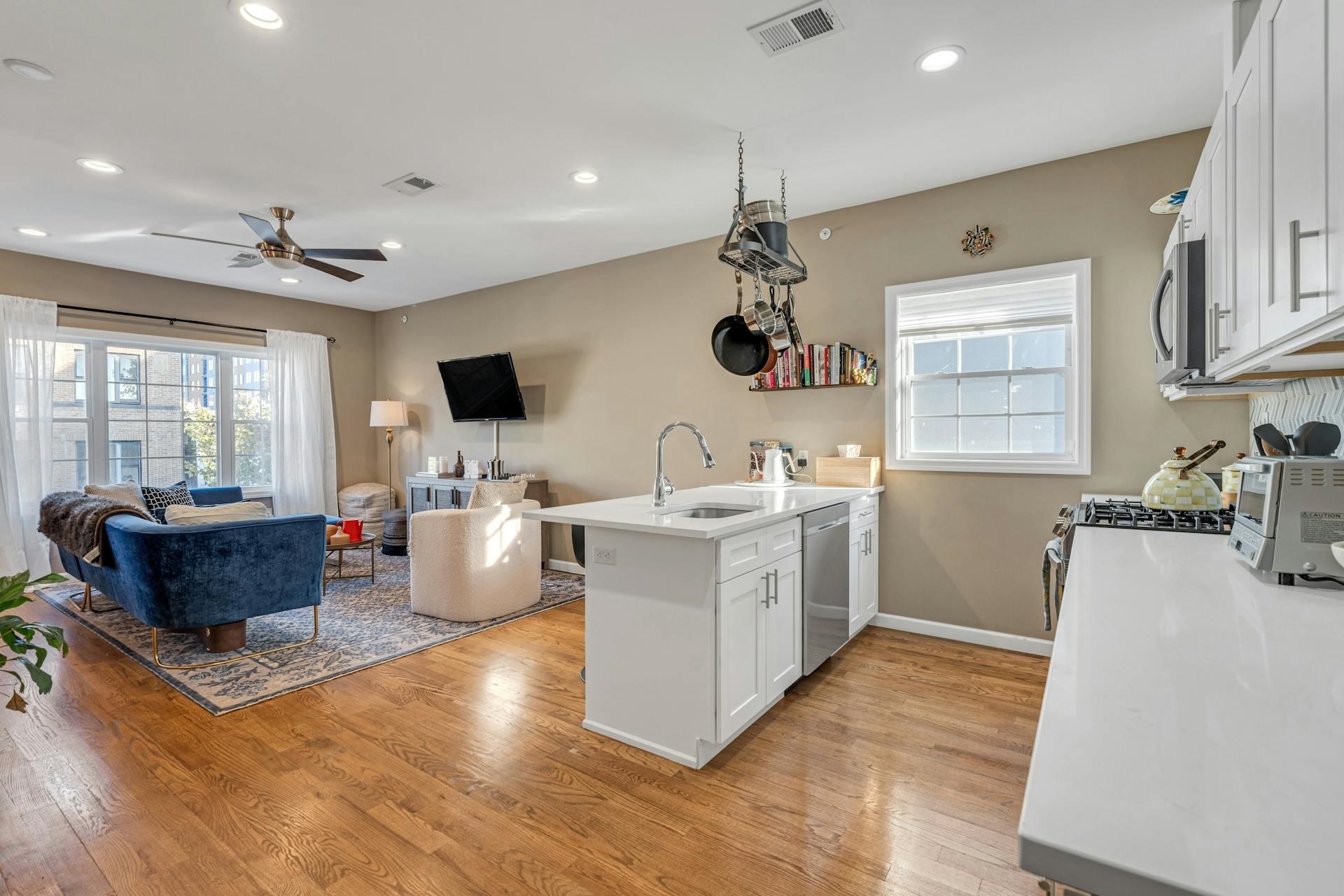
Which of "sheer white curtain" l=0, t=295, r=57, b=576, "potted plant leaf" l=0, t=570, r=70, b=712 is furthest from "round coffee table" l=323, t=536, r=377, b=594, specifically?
"potted plant leaf" l=0, t=570, r=70, b=712

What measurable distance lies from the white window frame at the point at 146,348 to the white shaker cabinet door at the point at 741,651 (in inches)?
225

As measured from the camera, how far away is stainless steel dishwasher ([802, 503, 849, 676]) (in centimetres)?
287

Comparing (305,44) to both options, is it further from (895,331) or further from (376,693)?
(895,331)

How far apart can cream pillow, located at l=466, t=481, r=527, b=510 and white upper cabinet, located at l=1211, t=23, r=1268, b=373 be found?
3675mm

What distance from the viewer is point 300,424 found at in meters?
6.36

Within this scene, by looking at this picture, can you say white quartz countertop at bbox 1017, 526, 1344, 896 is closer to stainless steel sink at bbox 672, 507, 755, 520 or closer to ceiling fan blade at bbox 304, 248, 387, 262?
stainless steel sink at bbox 672, 507, 755, 520

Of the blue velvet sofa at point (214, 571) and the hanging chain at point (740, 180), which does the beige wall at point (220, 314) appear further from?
the hanging chain at point (740, 180)

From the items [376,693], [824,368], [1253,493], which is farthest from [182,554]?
[1253,493]

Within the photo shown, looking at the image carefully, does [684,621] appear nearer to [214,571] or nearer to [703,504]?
[703,504]

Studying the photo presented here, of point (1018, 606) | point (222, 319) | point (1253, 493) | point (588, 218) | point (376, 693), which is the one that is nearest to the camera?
point (1253, 493)

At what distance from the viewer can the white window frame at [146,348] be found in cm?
527

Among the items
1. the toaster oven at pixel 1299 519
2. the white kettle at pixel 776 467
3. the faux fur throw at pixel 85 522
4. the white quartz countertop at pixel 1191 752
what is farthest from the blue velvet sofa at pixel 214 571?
the toaster oven at pixel 1299 519

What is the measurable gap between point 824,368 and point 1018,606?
173cm

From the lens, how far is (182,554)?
3068mm
